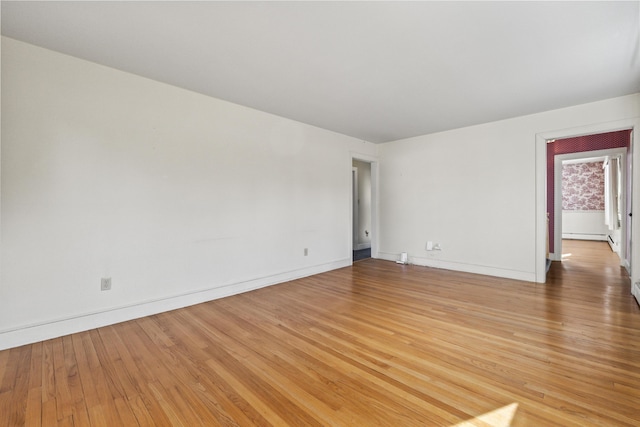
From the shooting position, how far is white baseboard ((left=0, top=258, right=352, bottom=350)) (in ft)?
7.39

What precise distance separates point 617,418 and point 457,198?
3760 millimetres

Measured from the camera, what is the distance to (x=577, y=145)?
5.28 m

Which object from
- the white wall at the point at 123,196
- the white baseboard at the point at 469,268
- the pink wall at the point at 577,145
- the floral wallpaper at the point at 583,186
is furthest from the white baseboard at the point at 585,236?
the white wall at the point at 123,196

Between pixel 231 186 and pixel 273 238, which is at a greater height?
pixel 231 186

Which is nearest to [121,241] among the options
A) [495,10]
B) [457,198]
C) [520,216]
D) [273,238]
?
[273,238]

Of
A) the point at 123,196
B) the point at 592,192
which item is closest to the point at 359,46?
the point at 123,196

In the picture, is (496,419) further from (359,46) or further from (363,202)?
(363,202)

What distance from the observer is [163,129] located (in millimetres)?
3016

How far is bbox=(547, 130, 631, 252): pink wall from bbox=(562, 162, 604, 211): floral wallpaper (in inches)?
170

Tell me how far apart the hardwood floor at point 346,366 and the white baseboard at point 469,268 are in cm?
86

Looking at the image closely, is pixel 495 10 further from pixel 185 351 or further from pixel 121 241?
pixel 121 241

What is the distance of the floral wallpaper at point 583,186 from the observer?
8.34m

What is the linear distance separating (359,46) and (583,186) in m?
10.0

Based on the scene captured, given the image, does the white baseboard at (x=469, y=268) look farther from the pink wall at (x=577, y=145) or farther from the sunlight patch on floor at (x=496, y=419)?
the sunlight patch on floor at (x=496, y=419)
